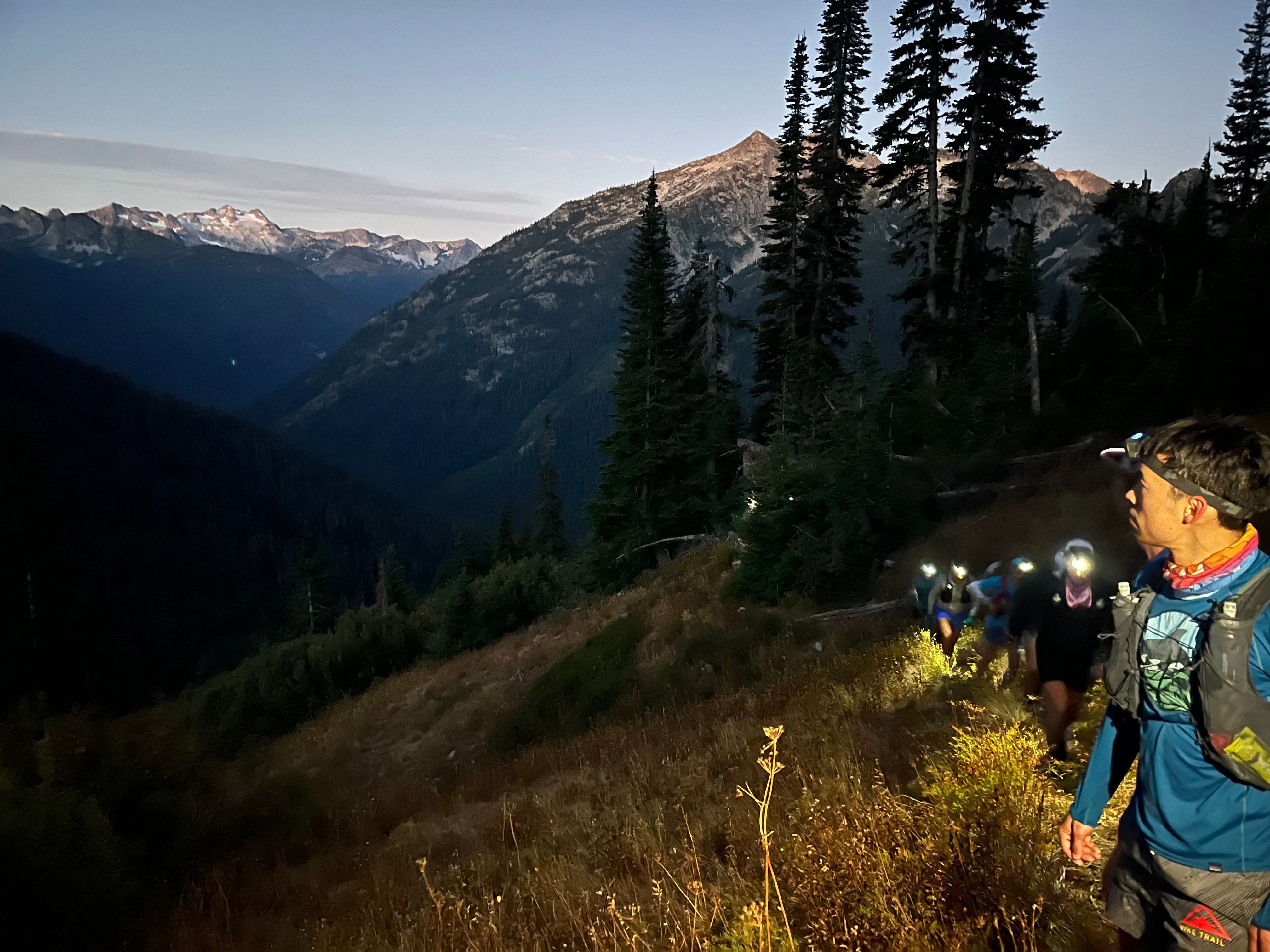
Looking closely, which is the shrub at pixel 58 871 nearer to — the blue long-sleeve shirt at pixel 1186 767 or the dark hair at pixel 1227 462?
the blue long-sleeve shirt at pixel 1186 767

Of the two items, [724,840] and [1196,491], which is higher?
[1196,491]

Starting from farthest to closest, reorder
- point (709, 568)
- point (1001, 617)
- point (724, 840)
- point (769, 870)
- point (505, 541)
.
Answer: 1. point (505, 541)
2. point (709, 568)
3. point (1001, 617)
4. point (724, 840)
5. point (769, 870)

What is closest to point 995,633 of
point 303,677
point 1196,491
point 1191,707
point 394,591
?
point 1191,707

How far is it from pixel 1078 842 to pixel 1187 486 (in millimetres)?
1309

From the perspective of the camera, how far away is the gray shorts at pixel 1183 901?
1.85 m

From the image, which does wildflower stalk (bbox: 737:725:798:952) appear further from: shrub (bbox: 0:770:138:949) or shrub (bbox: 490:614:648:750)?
shrub (bbox: 490:614:648:750)

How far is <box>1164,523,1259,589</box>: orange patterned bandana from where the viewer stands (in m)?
1.87

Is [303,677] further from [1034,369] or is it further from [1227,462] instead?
[1227,462]

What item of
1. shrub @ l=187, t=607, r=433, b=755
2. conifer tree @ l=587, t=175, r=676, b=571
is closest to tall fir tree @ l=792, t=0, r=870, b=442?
conifer tree @ l=587, t=175, r=676, b=571

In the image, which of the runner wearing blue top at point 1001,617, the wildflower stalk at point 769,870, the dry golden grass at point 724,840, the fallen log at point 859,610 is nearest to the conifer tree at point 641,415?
the fallen log at point 859,610

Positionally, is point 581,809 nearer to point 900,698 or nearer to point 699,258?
point 900,698

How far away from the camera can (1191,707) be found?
1.88 metres

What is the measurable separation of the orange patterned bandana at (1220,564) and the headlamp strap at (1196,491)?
0.05 m

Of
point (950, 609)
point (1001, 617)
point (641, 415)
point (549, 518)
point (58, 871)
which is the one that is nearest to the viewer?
point (58, 871)
